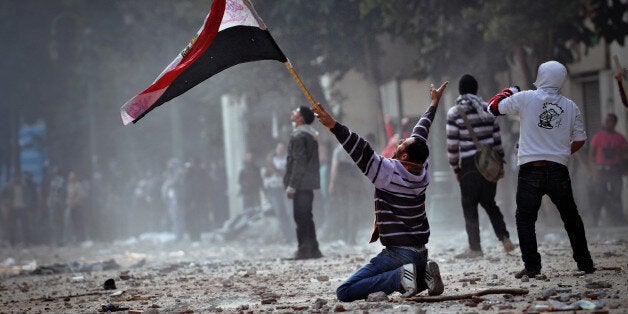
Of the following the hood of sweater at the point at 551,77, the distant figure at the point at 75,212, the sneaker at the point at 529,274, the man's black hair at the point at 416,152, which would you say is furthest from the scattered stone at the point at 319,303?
the distant figure at the point at 75,212

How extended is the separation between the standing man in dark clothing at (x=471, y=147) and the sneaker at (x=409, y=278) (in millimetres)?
3409

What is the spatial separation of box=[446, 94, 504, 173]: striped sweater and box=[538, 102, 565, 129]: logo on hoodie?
2.17 m

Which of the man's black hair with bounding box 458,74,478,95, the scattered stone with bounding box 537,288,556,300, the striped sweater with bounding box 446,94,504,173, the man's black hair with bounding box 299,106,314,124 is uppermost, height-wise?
the man's black hair with bounding box 299,106,314,124

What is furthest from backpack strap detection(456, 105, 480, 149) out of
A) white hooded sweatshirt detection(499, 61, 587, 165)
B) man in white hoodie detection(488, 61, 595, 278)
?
white hooded sweatshirt detection(499, 61, 587, 165)

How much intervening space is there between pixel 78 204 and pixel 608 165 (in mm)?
14755

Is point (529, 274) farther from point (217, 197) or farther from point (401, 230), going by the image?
point (217, 197)

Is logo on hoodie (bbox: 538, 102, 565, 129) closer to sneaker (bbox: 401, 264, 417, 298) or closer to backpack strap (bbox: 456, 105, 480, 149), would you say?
sneaker (bbox: 401, 264, 417, 298)

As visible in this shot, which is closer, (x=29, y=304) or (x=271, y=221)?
(x=29, y=304)

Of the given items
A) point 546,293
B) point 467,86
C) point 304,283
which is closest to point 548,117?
point 546,293

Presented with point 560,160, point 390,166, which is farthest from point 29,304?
point 560,160

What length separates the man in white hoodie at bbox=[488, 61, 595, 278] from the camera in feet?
26.2

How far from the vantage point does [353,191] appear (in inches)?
671

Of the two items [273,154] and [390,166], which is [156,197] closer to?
[273,154]

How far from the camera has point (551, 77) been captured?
7.98 m
